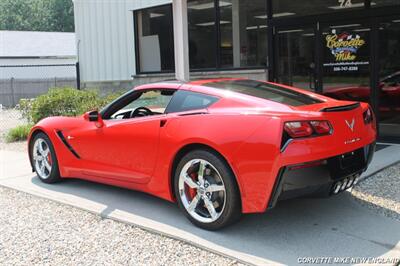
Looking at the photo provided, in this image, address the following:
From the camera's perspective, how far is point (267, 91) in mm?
5016

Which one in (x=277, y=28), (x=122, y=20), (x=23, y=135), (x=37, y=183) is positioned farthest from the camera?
(x=122, y=20)

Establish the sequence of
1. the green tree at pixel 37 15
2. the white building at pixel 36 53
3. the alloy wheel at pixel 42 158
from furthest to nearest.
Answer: the green tree at pixel 37 15 → the white building at pixel 36 53 → the alloy wheel at pixel 42 158

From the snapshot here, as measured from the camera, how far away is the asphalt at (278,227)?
13.1 ft

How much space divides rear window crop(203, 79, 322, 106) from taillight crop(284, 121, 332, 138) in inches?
18.9

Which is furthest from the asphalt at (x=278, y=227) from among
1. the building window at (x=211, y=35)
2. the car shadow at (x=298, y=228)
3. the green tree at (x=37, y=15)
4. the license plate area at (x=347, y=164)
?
the green tree at (x=37, y=15)

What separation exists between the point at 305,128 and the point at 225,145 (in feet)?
2.31

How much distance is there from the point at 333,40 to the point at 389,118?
1.90 m

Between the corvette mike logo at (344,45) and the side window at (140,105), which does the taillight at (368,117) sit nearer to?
the side window at (140,105)

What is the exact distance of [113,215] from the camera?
5105 mm

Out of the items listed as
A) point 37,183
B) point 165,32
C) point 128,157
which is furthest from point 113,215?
point 165,32

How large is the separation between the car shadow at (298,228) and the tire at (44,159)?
1075mm

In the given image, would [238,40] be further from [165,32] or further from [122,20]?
[122,20]

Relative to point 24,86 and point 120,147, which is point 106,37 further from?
point 24,86

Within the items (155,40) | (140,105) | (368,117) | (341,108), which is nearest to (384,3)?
(368,117)
